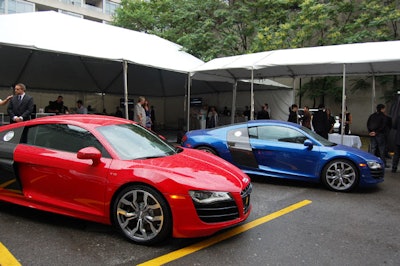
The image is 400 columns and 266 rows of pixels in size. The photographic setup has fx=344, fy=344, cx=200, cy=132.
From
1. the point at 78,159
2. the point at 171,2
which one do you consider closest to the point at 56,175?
the point at 78,159

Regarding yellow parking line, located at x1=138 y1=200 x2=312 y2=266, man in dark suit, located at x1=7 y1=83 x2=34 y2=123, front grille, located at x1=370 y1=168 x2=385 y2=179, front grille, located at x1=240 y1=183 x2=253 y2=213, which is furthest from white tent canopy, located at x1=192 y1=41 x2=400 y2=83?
front grille, located at x1=240 y1=183 x2=253 y2=213

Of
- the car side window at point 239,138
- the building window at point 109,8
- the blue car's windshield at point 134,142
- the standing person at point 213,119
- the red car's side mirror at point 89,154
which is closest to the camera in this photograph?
the red car's side mirror at point 89,154

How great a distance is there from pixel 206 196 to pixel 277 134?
12.1 feet

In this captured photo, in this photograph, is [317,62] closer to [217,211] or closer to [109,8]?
[217,211]

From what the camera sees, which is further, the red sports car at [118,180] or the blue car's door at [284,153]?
the blue car's door at [284,153]

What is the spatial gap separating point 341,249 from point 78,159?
10.1 ft

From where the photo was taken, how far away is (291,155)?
21.4ft

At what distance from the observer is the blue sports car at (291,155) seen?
6.25m

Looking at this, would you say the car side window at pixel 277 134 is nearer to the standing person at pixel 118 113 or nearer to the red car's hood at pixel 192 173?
the red car's hood at pixel 192 173

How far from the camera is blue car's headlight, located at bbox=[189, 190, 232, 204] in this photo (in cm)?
353

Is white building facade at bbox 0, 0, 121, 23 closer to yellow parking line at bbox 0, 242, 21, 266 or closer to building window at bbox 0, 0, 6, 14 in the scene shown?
building window at bbox 0, 0, 6, 14

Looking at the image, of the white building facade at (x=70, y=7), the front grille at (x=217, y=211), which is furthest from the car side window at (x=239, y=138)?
the white building facade at (x=70, y=7)

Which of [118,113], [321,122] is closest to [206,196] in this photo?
[321,122]

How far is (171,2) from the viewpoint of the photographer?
69.8 ft
